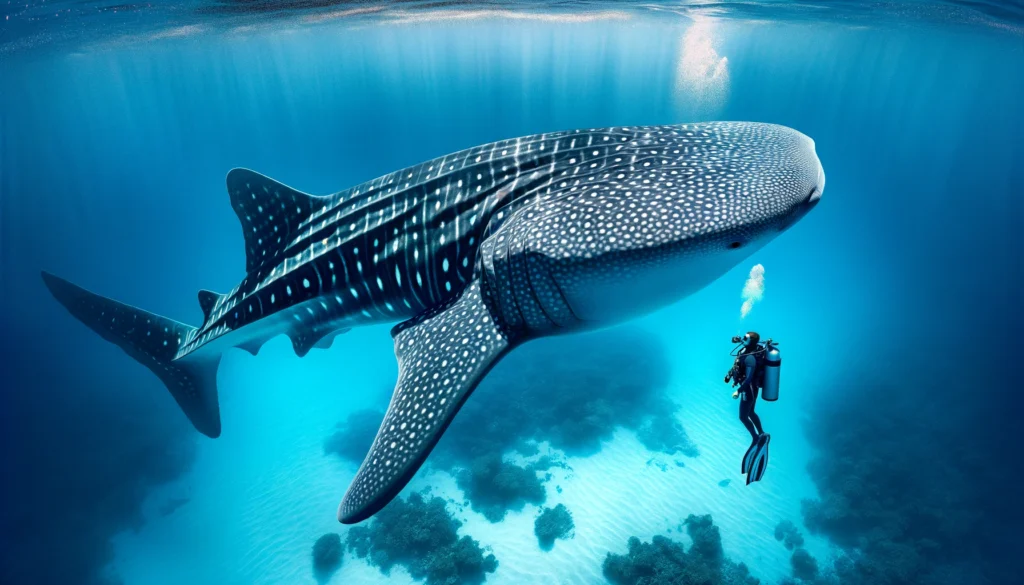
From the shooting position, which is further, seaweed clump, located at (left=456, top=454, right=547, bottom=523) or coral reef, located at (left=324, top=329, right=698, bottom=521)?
coral reef, located at (left=324, top=329, right=698, bottom=521)

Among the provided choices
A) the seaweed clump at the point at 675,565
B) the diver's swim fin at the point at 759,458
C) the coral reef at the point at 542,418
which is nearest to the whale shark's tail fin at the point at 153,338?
the diver's swim fin at the point at 759,458

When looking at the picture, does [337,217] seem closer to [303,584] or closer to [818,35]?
[303,584]

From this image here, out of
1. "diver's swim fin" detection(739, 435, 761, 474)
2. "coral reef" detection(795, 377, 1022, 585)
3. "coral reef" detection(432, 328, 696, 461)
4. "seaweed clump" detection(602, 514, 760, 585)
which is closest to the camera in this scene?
"diver's swim fin" detection(739, 435, 761, 474)

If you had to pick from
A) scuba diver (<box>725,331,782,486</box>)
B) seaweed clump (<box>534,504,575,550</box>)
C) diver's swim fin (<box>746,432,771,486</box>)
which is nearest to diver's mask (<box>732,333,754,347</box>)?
scuba diver (<box>725,331,782,486</box>)

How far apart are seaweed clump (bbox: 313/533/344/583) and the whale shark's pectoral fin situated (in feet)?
34.4

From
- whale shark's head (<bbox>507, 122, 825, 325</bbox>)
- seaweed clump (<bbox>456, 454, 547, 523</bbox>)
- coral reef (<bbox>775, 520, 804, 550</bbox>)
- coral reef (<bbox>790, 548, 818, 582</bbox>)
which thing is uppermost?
whale shark's head (<bbox>507, 122, 825, 325</bbox>)

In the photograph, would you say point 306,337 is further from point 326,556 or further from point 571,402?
point 571,402

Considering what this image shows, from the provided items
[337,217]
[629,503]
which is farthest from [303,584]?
[337,217]

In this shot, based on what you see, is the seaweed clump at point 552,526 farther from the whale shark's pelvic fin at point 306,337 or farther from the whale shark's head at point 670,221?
the whale shark's head at point 670,221

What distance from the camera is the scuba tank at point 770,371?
3.23 m

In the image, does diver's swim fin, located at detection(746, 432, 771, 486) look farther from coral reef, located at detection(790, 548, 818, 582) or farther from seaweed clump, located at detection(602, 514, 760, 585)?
coral reef, located at detection(790, 548, 818, 582)

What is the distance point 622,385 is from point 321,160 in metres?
62.1

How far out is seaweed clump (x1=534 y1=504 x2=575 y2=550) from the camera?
10.6 meters

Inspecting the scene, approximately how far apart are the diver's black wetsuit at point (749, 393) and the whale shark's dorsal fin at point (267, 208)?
359cm
